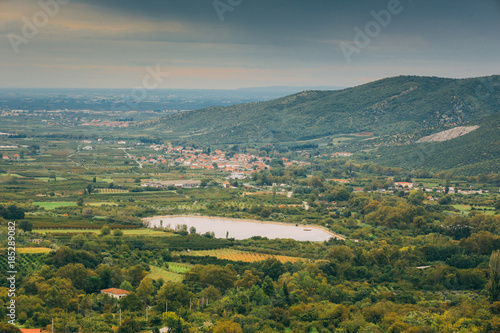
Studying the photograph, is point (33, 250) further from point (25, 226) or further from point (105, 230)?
point (105, 230)

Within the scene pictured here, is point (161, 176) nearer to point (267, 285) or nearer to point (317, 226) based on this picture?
point (317, 226)

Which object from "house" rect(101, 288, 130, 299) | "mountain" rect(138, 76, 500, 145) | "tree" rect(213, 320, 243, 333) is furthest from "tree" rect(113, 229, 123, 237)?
"mountain" rect(138, 76, 500, 145)

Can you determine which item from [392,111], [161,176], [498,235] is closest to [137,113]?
[392,111]

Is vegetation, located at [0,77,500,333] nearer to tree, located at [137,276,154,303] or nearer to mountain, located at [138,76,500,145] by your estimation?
tree, located at [137,276,154,303]

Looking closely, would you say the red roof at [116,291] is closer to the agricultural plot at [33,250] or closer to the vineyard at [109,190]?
the agricultural plot at [33,250]

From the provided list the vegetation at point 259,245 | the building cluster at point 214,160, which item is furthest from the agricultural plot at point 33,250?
the building cluster at point 214,160

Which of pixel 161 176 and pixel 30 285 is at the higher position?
pixel 161 176
